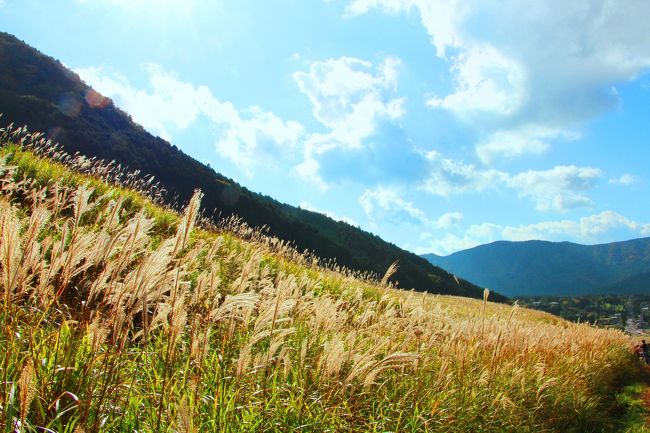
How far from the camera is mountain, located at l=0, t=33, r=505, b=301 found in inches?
2426

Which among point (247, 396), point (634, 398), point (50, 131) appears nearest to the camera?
point (247, 396)

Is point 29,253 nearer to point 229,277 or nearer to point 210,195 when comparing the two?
point 229,277

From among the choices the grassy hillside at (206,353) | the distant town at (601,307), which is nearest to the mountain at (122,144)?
the distant town at (601,307)

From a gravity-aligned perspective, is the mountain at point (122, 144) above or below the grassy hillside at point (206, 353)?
above

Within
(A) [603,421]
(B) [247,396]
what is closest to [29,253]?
(B) [247,396]

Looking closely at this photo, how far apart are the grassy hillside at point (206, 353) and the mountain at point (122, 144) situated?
183 ft

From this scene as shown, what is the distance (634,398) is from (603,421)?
12.4ft

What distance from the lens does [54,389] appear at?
251 cm

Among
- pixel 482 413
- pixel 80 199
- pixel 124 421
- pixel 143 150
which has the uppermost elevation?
pixel 143 150

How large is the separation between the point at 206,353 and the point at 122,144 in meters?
72.9

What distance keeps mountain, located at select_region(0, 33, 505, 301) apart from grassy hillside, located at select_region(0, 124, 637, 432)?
55.8m

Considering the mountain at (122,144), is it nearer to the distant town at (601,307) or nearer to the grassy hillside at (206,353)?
the distant town at (601,307)

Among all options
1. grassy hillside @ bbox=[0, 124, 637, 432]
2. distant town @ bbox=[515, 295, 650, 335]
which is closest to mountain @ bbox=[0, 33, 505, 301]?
distant town @ bbox=[515, 295, 650, 335]

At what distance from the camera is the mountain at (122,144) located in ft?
202
